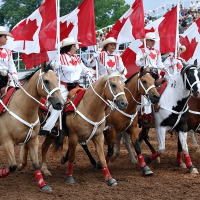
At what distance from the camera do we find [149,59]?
37.0ft

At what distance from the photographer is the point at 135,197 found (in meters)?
7.94

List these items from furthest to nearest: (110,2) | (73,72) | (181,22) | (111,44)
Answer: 1. (110,2)
2. (181,22)
3. (111,44)
4. (73,72)

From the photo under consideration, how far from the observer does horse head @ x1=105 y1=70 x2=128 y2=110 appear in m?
8.38

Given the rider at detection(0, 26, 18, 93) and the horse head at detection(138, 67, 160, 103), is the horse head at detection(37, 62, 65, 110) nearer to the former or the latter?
the rider at detection(0, 26, 18, 93)

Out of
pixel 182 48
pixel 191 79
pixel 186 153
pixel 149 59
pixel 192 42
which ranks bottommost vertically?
pixel 186 153

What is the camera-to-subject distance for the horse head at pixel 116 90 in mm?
8375

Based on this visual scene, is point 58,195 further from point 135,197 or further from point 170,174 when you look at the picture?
point 170,174

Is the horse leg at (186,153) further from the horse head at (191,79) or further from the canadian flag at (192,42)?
the canadian flag at (192,42)

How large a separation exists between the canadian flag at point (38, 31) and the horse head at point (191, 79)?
275cm

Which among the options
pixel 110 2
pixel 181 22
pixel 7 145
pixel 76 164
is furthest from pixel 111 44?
pixel 110 2

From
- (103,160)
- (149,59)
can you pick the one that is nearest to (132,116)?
(103,160)

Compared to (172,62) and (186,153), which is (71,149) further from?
(172,62)

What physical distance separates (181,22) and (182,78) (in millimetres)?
16909

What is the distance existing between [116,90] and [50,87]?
47.9 inches
